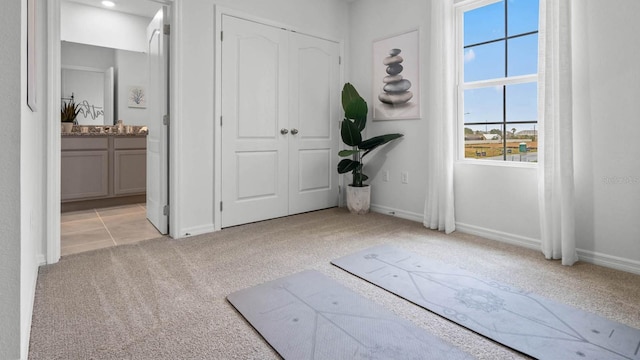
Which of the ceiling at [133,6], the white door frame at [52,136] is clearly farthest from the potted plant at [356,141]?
the ceiling at [133,6]

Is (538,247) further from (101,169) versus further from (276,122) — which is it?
(101,169)

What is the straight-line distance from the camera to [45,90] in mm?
2406

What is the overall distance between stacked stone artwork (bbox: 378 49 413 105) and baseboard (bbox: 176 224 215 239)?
2.32 meters

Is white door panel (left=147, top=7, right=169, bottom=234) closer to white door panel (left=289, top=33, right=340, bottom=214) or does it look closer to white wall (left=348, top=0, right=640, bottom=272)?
white door panel (left=289, top=33, right=340, bottom=214)

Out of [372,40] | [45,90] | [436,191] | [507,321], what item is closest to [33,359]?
[45,90]

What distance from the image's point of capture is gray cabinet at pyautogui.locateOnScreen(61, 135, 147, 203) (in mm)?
4180

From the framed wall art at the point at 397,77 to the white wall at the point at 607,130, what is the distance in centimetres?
143

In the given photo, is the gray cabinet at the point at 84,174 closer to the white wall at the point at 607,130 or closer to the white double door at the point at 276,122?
the white double door at the point at 276,122

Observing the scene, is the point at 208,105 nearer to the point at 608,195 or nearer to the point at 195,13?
the point at 195,13

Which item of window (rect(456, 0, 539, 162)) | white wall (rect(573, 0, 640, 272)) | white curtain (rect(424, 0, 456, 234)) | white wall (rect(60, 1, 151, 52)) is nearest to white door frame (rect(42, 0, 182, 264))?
white wall (rect(60, 1, 151, 52))

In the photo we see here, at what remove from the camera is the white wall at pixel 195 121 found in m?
3.07

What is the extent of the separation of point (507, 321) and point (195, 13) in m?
3.26

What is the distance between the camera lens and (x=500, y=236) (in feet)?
10.0


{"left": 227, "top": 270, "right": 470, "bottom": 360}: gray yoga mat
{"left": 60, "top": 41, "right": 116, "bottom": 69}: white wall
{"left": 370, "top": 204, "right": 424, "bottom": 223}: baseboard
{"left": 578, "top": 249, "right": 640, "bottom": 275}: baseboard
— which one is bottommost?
{"left": 227, "top": 270, "right": 470, "bottom": 360}: gray yoga mat
